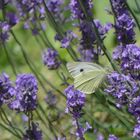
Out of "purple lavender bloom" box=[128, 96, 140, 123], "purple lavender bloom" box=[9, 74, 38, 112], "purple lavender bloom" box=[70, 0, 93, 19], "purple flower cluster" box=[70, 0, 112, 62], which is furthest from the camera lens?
"purple flower cluster" box=[70, 0, 112, 62]

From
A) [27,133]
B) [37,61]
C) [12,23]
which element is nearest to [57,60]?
[12,23]

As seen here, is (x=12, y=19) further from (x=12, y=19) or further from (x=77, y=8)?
(x=77, y=8)

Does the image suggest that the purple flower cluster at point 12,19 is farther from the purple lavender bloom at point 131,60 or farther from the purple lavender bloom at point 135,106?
the purple lavender bloom at point 135,106

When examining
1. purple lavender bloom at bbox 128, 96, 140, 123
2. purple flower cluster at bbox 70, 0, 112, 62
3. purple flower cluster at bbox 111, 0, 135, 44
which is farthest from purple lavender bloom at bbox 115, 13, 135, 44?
purple lavender bloom at bbox 128, 96, 140, 123

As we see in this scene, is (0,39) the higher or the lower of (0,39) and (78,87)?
the higher

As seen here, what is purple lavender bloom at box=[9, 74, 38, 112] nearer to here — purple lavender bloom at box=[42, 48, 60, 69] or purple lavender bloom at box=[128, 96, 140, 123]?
purple lavender bloom at box=[128, 96, 140, 123]

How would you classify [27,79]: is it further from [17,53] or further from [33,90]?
[17,53]
